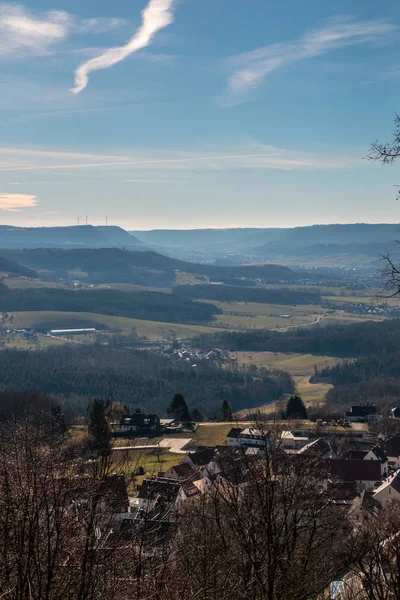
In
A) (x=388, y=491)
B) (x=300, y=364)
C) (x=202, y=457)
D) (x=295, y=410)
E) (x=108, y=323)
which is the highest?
(x=388, y=491)

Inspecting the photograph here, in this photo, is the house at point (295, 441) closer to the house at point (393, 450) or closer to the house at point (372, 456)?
the house at point (372, 456)

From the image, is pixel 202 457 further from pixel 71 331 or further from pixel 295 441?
pixel 71 331

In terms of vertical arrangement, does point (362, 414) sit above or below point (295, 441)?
below

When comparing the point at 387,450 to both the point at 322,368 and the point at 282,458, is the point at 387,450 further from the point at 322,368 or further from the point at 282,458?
the point at 322,368

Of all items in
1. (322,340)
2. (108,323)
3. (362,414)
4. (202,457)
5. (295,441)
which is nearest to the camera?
(202,457)

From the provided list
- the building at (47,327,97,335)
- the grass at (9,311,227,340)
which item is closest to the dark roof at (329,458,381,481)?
the grass at (9,311,227,340)

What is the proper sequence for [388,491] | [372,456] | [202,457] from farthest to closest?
[372,456] < [202,457] < [388,491]

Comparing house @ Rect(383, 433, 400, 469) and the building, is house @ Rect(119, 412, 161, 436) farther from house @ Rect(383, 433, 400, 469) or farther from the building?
the building

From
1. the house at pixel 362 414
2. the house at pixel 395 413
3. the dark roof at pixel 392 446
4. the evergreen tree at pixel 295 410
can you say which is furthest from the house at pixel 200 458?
the house at pixel 395 413

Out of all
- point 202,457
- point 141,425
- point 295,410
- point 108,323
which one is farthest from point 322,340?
point 202,457

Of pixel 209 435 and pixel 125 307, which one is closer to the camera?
pixel 209 435
